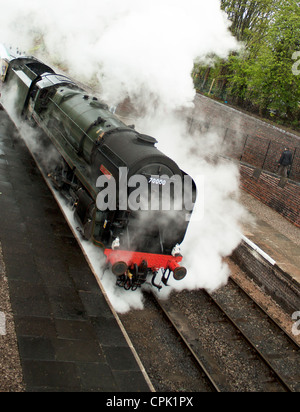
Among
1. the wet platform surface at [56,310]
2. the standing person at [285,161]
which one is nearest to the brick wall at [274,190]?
the standing person at [285,161]

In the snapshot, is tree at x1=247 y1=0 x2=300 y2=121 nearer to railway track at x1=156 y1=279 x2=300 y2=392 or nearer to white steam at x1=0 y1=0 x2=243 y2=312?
white steam at x1=0 y1=0 x2=243 y2=312

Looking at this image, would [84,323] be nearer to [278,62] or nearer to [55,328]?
[55,328]

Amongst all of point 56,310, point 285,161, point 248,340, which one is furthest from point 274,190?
point 56,310

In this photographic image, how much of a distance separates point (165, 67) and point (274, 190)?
5.61m

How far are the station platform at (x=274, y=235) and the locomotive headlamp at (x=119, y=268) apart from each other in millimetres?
4126

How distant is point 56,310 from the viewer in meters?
5.91

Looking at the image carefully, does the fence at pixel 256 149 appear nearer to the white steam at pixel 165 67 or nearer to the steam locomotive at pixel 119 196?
the white steam at pixel 165 67

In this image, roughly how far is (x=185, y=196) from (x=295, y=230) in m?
6.07

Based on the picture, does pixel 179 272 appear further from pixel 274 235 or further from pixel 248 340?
pixel 274 235

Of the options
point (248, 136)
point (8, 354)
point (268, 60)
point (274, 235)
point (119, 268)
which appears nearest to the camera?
point (8, 354)

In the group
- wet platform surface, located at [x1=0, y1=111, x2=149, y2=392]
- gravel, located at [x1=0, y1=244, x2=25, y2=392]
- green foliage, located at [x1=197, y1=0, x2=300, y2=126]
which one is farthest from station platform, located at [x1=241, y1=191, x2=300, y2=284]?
green foliage, located at [x1=197, y1=0, x2=300, y2=126]

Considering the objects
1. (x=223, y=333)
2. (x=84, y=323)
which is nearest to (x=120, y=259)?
(x=84, y=323)

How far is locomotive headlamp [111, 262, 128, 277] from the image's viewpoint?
658 centimetres

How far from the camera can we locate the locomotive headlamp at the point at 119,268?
6.58 m
